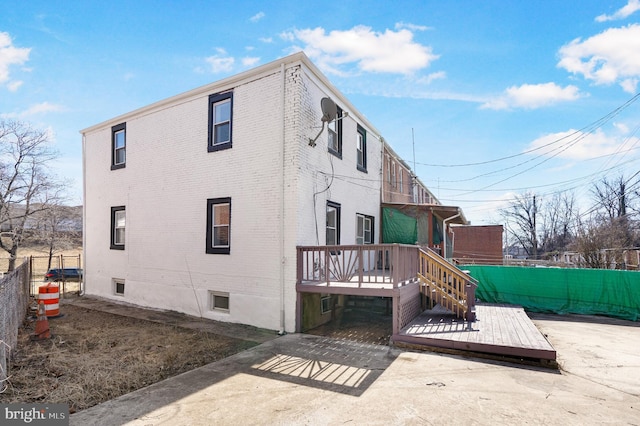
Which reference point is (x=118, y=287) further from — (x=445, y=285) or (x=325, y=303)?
(x=445, y=285)

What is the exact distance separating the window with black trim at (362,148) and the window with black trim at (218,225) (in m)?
4.90

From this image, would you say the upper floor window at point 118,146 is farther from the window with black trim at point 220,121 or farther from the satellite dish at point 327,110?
the satellite dish at point 327,110

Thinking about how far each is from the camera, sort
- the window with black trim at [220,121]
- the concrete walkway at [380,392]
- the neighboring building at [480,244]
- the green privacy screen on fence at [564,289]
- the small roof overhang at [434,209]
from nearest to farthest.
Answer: the concrete walkway at [380,392], the window with black trim at [220,121], the green privacy screen on fence at [564,289], the small roof overhang at [434,209], the neighboring building at [480,244]

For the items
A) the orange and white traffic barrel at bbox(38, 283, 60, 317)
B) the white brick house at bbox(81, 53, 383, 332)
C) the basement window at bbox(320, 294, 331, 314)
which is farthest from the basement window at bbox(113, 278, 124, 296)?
the basement window at bbox(320, 294, 331, 314)

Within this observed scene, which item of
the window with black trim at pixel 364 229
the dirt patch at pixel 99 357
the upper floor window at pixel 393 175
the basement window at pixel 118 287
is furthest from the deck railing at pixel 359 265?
the basement window at pixel 118 287

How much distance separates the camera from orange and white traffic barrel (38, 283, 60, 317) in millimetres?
8781

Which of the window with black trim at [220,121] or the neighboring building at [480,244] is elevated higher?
the window with black trim at [220,121]

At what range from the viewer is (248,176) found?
877 centimetres

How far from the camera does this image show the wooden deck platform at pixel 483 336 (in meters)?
5.77

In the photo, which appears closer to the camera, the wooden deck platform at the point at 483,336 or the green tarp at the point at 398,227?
the wooden deck platform at the point at 483,336

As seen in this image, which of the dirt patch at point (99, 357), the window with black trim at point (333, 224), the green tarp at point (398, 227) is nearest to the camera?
the dirt patch at point (99, 357)

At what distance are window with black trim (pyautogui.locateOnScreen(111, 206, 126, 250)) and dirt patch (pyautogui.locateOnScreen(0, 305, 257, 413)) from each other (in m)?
3.45

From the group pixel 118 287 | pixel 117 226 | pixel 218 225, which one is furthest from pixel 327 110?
pixel 118 287

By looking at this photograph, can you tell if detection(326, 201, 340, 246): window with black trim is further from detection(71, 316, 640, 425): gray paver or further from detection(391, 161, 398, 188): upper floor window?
detection(391, 161, 398, 188): upper floor window
